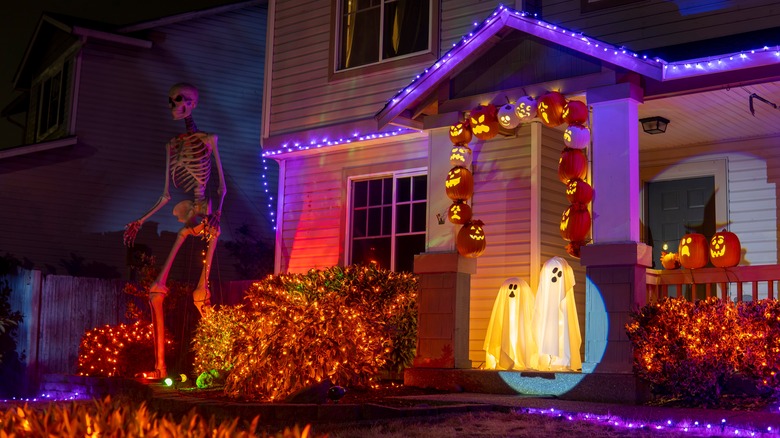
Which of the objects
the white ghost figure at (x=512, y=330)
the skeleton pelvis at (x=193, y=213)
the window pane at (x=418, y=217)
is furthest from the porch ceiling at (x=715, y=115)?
the skeleton pelvis at (x=193, y=213)

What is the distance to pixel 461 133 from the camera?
11570mm

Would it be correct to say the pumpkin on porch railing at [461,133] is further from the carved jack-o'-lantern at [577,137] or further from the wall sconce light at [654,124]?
the wall sconce light at [654,124]

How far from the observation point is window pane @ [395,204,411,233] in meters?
14.4

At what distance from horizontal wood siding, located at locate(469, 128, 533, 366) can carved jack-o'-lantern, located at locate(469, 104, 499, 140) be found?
1430 millimetres

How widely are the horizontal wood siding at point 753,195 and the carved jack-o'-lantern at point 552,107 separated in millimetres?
3151

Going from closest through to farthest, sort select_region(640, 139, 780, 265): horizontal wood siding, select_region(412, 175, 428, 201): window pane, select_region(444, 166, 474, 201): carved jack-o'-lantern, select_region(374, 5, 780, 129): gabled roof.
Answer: select_region(374, 5, 780, 129): gabled roof < select_region(444, 166, 474, 201): carved jack-o'-lantern < select_region(640, 139, 780, 265): horizontal wood siding < select_region(412, 175, 428, 201): window pane

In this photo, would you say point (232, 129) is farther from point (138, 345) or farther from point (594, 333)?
point (594, 333)

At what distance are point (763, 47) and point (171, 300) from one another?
10037 mm

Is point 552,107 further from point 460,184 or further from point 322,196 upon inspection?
point 322,196

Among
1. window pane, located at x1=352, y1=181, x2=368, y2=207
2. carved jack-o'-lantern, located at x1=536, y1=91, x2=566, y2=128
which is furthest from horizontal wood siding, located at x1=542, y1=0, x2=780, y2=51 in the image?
window pane, located at x1=352, y1=181, x2=368, y2=207

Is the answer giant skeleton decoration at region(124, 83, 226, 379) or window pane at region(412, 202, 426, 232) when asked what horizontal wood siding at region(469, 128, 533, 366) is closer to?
window pane at region(412, 202, 426, 232)

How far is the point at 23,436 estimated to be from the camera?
4.87 m

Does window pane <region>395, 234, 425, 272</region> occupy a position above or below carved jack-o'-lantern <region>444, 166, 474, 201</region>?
below

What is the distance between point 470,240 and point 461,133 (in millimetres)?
1316
